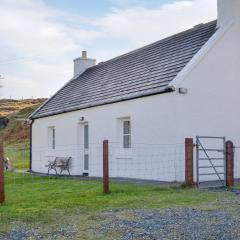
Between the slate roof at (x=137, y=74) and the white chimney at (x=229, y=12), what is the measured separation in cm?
49

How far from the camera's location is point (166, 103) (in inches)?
631

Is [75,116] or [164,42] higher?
[164,42]

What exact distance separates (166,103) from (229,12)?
4.42 metres

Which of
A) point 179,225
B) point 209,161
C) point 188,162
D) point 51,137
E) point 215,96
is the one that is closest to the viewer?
point 179,225

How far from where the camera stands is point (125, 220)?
27.6 feet

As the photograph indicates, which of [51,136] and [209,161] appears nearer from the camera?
[209,161]

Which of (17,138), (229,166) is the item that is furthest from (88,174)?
(17,138)

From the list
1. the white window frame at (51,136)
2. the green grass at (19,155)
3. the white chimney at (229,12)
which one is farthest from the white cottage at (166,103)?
the green grass at (19,155)

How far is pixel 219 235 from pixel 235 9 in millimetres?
12082

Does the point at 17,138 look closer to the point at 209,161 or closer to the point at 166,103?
the point at 166,103

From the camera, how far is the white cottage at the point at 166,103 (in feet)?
52.4

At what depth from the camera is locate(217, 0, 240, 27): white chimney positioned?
1731cm

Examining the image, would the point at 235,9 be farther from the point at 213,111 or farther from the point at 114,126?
the point at 114,126

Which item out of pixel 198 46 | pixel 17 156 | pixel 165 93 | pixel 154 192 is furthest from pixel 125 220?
pixel 17 156
